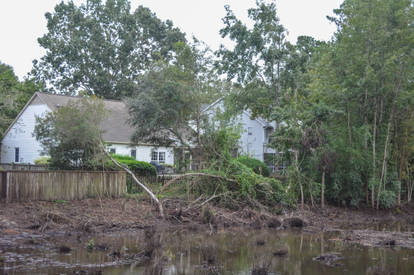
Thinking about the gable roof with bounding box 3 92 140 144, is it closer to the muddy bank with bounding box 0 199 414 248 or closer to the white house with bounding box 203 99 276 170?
the white house with bounding box 203 99 276 170

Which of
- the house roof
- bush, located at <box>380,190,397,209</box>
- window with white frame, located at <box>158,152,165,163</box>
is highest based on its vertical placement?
the house roof

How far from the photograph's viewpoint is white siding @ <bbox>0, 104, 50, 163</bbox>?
33.7 meters

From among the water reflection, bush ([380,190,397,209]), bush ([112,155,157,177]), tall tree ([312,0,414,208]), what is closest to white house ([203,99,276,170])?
tall tree ([312,0,414,208])

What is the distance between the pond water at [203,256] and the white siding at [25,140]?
22.9 meters

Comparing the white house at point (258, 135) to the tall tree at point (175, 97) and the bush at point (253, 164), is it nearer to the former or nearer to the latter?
the bush at point (253, 164)

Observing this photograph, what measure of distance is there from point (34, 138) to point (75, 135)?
1824 cm

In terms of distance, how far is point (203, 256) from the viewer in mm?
10312

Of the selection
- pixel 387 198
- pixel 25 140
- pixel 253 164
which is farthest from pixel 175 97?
pixel 25 140

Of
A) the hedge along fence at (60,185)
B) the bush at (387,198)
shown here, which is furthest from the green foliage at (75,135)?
the bush at (387,198)

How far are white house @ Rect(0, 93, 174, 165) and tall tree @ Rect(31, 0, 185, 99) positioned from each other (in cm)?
1503

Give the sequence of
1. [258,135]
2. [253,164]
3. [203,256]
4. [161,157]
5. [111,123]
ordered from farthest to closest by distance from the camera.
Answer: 1. [258,135]
2. [161,157]
3. [111,123]
4. [253,164]
5. [203,256]

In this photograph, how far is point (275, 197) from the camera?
18859 mm

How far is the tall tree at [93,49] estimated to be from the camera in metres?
50.5

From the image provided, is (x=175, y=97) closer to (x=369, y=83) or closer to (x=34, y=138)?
(x=369, y=83)
